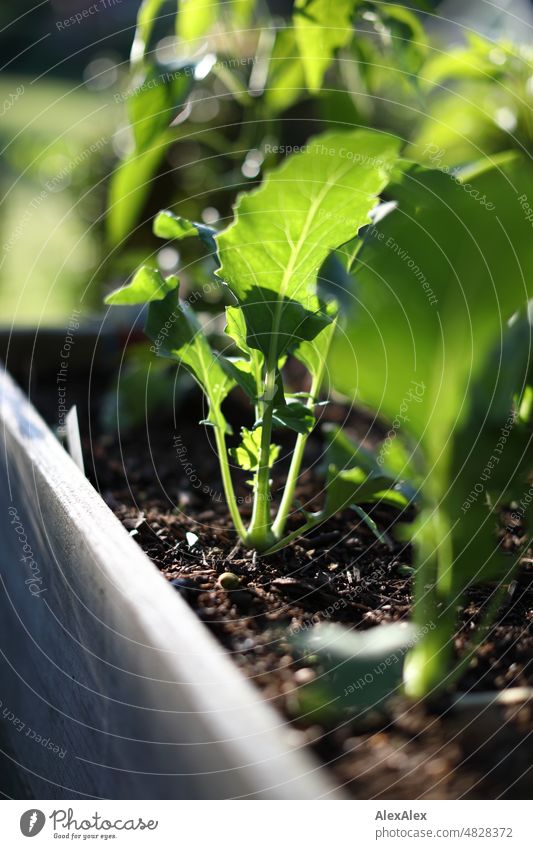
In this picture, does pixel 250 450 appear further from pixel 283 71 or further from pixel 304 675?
pixel 283 71

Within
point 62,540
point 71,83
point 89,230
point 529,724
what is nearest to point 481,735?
point 529,724

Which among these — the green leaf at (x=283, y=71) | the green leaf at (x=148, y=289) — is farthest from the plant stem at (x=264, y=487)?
the green leaf at (x=283, y=71)

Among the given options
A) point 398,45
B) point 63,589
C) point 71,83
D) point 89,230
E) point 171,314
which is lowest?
point 63,589

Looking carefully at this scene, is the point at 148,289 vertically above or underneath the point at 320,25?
underneath

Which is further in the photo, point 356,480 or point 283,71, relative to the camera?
point 283,71

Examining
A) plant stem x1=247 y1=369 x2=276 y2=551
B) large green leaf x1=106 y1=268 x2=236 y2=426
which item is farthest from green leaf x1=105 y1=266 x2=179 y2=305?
plant stem x1=247 y1=369 x2=276 y2=551

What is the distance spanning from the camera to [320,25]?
792 millimetres

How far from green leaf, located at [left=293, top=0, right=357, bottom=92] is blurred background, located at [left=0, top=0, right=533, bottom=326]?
0.02m

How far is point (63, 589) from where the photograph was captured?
63cm

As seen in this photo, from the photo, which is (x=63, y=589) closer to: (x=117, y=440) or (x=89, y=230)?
(x=117, y=440)

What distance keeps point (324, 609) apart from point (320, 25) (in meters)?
0.61

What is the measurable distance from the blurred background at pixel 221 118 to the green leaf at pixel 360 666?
58cm

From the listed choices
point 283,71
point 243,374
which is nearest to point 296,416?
point 243,374
